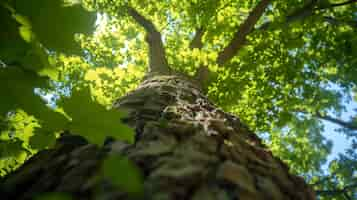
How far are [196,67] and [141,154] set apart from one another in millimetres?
4292

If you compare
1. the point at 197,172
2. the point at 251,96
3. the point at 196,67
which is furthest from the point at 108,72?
the point at 197,172

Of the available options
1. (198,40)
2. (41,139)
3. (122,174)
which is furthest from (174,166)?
(198,40)

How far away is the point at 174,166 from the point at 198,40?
261 inches

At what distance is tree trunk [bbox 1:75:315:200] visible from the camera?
3.23 feet

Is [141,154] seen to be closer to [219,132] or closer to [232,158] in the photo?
[232,158]

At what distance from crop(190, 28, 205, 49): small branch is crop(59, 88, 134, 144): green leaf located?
6566 mm

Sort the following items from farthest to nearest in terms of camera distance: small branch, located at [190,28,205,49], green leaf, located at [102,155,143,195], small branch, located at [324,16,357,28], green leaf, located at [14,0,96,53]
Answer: small branch, located at [190,28,205,49] → small branch, located at [324,16,357,28] → green leaf, located at [14,0,96,53] → green leaf, located at [102,155,143,195]

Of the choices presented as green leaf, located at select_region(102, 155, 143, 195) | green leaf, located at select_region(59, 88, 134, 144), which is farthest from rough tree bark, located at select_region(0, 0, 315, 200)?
green leaf, located at select_region(102, 155, 143, 195)

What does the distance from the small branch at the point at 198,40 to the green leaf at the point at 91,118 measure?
21.5 feet

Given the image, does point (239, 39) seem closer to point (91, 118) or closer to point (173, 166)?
point (173, 166)

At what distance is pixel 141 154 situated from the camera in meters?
1.24

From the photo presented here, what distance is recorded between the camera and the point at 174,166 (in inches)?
44.4

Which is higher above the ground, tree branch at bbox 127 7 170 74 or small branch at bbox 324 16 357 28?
small branch at bbox 324 16 357 28

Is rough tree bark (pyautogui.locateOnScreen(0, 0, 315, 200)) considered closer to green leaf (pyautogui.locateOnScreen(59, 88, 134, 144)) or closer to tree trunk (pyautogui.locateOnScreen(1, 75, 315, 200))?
tree trunk (pyautogui.locateOnScreen(1, 75, 315, 200))
